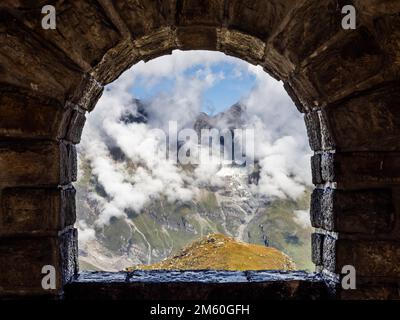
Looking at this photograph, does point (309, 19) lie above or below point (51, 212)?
above

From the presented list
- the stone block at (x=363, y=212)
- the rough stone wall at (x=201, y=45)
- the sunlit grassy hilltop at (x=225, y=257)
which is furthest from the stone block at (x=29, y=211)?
the sunlit grassy hilltop at (x=225, y=257)

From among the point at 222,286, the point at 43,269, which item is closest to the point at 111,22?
the point at 43,269

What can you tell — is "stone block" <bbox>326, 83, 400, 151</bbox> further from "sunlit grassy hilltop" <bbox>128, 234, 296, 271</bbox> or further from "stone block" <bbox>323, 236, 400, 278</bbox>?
"sunlit grassy hilltop" <bbox>128, 234, 296, 271</bbox>

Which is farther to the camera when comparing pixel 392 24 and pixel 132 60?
pixel 132 60

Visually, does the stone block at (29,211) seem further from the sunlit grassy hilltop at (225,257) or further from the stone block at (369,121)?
the sunlit grassy hilltop at (225,257)

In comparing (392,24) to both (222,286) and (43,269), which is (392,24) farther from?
(43,269)

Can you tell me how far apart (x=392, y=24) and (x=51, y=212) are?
223cm

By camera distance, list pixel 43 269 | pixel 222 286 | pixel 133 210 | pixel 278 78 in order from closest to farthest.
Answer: pixel 43 269 < pixel 222 286 < pixel 278 78 < pixel 133 210

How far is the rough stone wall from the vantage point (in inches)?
90.7

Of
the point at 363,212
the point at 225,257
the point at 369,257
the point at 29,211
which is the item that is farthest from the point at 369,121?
the point at 225,257

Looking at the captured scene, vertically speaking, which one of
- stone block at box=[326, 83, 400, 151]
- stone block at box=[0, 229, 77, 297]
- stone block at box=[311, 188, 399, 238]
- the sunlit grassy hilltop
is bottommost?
the sunlit grassy hilltop

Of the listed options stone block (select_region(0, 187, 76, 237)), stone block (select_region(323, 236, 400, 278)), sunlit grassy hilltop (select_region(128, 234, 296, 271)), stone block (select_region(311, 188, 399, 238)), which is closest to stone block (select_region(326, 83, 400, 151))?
stone block (select_region(311, 188, 399, 238))
